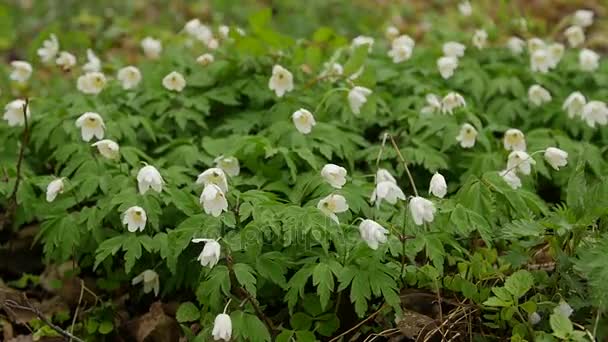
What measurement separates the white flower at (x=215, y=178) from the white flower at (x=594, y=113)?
200cm

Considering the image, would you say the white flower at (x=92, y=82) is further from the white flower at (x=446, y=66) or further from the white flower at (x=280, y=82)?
the white flower at (x=446, y=66)

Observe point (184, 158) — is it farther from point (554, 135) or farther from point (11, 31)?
point (11, 31)

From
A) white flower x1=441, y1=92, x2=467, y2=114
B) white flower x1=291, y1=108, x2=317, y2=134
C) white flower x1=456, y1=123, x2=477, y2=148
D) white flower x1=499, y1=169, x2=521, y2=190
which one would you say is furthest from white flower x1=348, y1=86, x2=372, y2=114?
white flower x1=499, y1=169, x2=521, y2=190

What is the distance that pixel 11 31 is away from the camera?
6.27 metres

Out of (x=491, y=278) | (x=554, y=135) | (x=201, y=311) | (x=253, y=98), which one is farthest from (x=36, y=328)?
(x=554, y=135)

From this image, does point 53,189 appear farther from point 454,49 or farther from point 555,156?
point 454,49

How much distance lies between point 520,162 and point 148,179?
64.3 inches

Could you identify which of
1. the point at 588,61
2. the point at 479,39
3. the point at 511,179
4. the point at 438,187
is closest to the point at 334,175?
the point at 438,187

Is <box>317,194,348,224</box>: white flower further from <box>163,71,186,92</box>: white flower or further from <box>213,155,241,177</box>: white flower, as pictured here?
<box>163,71,186,92</box>: white flower

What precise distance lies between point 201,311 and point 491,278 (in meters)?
1.18

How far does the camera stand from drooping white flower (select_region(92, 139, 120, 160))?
11.0 ft

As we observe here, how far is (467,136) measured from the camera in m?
3.77

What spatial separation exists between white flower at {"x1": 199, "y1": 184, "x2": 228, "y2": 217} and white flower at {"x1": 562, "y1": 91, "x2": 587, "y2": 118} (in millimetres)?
2105

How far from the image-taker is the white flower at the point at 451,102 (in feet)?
12.9
